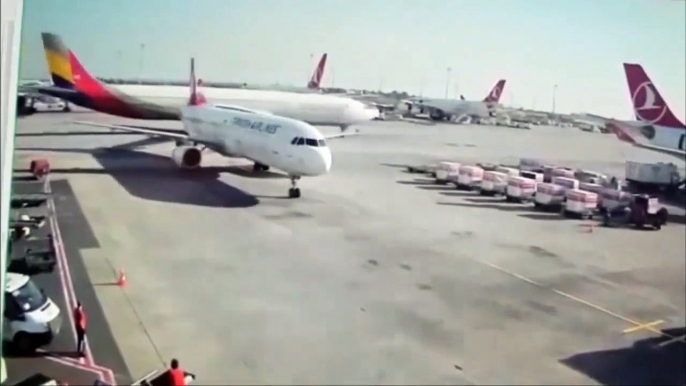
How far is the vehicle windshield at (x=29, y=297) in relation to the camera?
7.41ft

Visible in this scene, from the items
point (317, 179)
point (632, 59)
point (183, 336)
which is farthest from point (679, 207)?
point (183, 336)

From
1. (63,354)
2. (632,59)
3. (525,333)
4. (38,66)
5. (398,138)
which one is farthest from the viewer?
(632,59)

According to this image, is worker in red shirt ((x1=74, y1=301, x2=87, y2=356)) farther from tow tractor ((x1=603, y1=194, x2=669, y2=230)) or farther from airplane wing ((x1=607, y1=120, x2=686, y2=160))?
airplane wing ((x1=607, y1=120, x2=686, y2=160))

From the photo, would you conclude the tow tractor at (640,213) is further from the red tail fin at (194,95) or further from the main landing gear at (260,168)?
the red tail fin at (194,95)

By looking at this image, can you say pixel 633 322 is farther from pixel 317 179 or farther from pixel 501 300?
pixel 317 179

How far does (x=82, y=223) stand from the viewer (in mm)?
2455

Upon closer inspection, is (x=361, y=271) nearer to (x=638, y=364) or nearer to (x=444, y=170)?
(x=444, y=170)

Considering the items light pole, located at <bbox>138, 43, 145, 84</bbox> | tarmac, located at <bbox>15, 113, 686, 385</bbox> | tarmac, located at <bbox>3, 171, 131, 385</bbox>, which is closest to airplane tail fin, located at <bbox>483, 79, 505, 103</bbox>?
tarmac, located at <bbox>15, 113, 686, 385</bbox>

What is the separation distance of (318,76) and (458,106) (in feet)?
2.00

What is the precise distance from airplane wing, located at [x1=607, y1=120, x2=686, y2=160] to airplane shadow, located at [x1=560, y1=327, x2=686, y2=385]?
0.90 m

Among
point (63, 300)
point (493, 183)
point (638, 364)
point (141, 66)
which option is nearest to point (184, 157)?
point (141, 66)

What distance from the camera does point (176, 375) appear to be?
2.25 m

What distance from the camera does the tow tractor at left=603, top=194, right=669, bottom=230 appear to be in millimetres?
3203

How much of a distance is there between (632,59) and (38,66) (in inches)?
95.8
